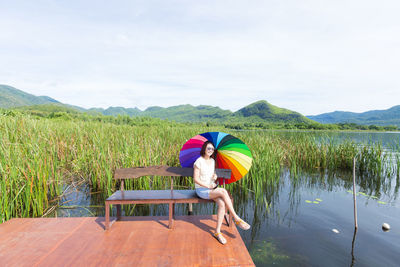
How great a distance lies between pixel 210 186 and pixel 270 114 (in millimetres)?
161089

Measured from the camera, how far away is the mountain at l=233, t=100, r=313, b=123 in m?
136

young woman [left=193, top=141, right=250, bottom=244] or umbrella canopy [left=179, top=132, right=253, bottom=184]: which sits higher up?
umbrella canopy [left=179, top=132, right=253, bottom=184]

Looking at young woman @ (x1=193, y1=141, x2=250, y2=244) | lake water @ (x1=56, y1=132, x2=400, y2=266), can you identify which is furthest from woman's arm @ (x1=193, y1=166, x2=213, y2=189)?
lake water @ (x1=56, y1=132, x2=400, y2=266)

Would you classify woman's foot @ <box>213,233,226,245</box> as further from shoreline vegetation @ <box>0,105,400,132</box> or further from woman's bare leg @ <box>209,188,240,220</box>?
shoreline vegetation @ <box>0,105,400,132</box>

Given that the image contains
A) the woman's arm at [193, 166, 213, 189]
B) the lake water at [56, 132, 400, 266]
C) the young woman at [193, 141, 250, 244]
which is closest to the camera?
the young woman at [193, 141, 250, 244]

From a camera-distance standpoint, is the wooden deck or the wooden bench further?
the wooden bench

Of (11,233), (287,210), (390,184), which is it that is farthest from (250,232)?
(390,184)

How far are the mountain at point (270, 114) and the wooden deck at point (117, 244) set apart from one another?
135 meters

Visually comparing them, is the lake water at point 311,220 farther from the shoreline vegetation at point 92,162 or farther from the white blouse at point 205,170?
the white blouse at point 205,170

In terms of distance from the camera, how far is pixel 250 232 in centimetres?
402

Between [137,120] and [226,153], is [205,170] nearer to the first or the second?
[226,153]

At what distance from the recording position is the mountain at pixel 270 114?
136 meters

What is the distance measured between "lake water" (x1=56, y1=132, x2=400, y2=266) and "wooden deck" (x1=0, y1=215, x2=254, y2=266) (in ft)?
3.58

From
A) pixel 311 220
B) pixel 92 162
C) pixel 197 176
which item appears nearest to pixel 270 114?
pixel 311 220
